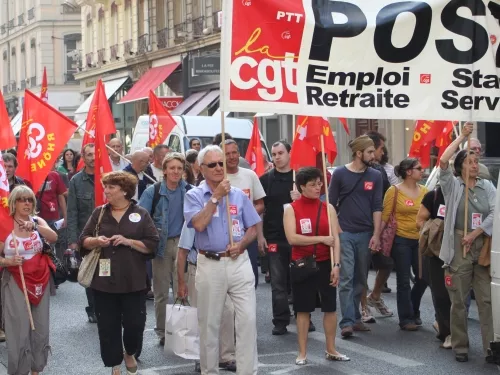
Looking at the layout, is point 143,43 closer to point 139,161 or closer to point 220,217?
point 139,161

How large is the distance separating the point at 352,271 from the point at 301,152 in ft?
6.83

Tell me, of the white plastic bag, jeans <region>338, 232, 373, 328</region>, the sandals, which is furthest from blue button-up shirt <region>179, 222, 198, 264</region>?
jeans <region>338, 232, 373, 328</region>

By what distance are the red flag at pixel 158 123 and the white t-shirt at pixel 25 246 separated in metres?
11.4

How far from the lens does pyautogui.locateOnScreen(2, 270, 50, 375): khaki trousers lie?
8523 millimetres

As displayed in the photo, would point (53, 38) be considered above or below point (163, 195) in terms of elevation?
above

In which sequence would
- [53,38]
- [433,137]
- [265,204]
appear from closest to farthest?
[265,204], [433,137], [53,38]

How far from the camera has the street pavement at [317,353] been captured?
363 inches

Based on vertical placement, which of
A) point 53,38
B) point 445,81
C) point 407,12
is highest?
point 53,38

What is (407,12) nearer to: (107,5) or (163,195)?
(163,195)

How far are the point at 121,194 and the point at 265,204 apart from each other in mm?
3152

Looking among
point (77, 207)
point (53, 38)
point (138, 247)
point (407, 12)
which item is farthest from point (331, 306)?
point (53, 38)

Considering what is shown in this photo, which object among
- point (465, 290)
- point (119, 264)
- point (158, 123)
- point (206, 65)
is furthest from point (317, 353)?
point (206, 65)

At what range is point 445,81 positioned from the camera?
8.50 metres

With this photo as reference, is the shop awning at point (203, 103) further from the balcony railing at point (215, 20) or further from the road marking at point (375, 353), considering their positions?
the road marking at point (375, 353)
